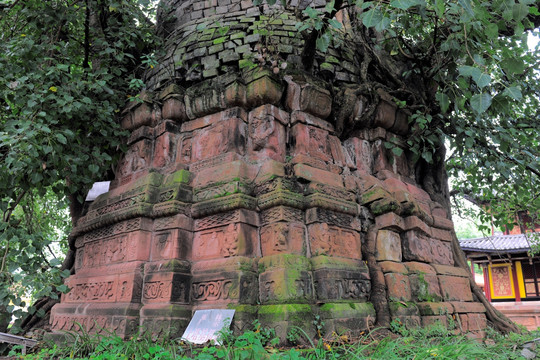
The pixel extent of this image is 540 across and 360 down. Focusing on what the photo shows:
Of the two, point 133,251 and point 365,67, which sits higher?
point 365,67

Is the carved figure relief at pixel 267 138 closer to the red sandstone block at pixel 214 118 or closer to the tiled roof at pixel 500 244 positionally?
the red sandstone block at pixel 214 118

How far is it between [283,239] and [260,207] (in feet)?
1.29

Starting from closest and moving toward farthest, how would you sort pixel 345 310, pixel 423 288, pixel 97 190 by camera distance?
pixel 345 310 → pixel 423 288 → pixel 97 190

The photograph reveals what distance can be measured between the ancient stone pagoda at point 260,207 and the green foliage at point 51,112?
1.35 feet

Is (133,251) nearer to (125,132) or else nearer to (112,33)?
(125,132)

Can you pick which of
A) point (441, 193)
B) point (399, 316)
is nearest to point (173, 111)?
point (399, 316)

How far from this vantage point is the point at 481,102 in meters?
2.83

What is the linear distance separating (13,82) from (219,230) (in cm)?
267

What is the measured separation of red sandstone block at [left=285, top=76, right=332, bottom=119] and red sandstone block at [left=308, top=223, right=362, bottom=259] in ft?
4.49

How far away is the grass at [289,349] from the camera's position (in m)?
2.71

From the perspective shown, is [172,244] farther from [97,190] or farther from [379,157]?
[379,157]

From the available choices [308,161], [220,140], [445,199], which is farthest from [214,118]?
[445,199]

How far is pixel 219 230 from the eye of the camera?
378 cm

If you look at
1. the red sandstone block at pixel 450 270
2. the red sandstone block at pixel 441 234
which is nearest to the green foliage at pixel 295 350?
the red sandstone block at pixel 450 270
